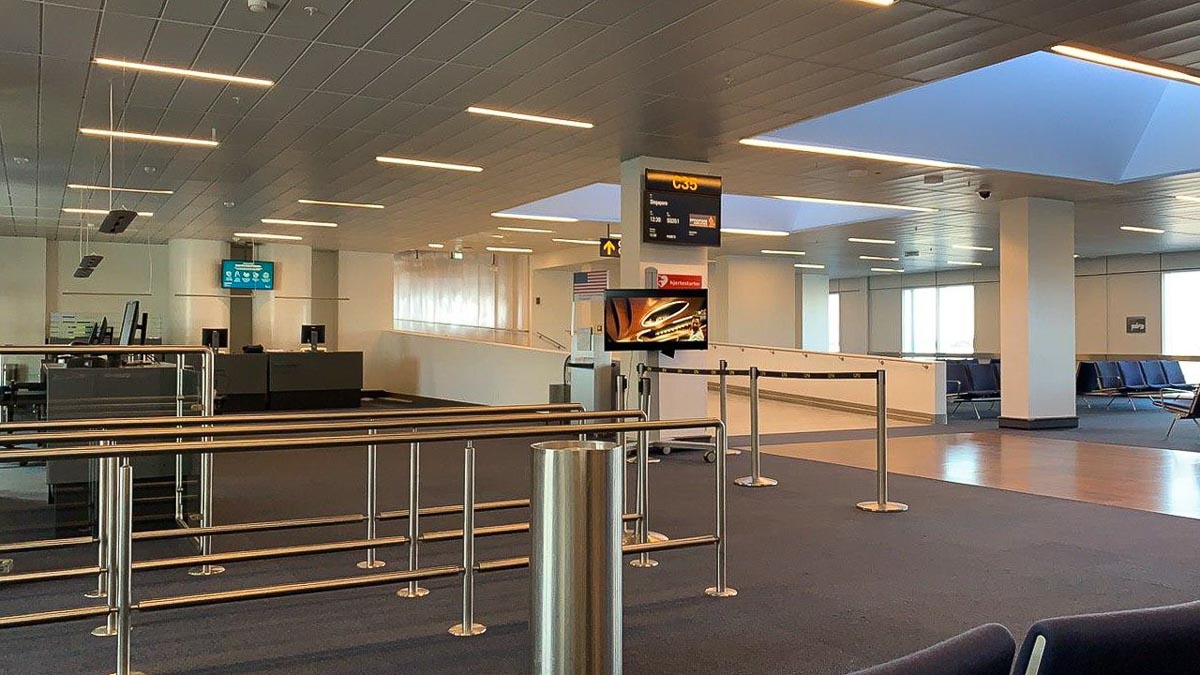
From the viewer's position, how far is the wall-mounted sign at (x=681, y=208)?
32.2 ft

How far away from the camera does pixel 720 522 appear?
441cm

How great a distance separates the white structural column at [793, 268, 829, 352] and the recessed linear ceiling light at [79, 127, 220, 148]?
1778 centimetres

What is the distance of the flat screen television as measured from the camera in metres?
9.28

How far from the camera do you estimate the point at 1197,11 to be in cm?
570

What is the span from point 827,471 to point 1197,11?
4655 mm

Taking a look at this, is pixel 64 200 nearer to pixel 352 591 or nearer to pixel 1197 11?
pixel 352 591

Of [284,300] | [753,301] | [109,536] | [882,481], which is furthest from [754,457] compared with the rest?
[753,301]

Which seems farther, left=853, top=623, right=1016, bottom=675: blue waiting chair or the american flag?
the american flag

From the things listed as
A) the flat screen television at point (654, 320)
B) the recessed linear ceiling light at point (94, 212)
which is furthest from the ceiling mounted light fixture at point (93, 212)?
the flat screen television at point (654, 320)

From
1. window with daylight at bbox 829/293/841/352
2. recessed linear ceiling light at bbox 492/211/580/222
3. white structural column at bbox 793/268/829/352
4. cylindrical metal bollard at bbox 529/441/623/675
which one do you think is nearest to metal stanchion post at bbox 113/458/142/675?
cylindrical metal bollard at bbox 529/441/623/675

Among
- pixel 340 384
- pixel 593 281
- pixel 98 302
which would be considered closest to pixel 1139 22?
pixel 593 281

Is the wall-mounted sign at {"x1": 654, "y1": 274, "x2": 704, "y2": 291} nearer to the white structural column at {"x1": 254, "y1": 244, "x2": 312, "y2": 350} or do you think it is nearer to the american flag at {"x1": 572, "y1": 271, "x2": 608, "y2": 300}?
the american flag at {"x1": 572, "y1": 271, "x2": 608, "y2": 300}

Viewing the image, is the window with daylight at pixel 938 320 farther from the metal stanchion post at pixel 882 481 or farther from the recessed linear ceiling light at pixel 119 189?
the recessed linear ceiling light at pixel 119 189

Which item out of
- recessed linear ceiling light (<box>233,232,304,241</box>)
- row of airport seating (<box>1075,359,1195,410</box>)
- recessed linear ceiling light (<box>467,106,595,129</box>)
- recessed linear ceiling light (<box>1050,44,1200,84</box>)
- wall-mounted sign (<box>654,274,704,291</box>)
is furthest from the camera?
recessed linear ceiling light (<box>233,232,304,241</box>)
